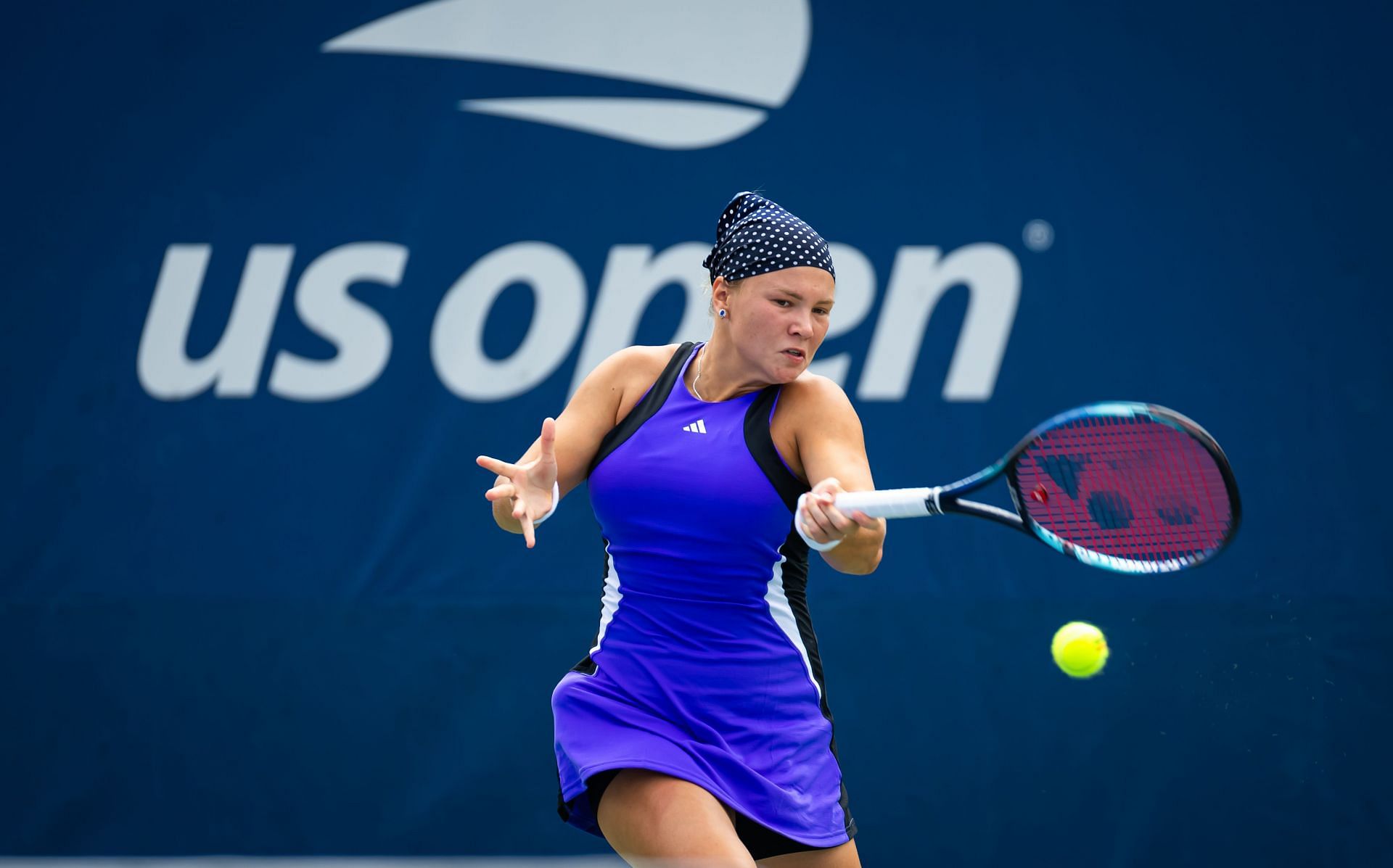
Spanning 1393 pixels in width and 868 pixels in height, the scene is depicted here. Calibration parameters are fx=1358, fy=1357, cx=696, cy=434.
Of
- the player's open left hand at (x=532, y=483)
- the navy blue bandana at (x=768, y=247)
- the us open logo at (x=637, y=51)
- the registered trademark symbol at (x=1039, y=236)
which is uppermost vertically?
the us open logo at (x=637, y=51)

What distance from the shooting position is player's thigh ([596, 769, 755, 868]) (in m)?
2.53

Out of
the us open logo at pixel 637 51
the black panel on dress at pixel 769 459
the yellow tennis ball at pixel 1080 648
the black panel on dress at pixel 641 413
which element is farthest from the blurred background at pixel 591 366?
the black panel on dress at pixel 769 459

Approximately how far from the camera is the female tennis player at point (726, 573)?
2.73 m

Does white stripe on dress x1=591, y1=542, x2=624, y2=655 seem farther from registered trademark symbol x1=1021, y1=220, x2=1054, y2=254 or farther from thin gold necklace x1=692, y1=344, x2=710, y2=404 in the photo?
registered trademark symbol x1=1021, y1=220, x2=1054, y2=254

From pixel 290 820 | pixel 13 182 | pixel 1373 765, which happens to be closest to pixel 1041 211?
pixel 1373 765

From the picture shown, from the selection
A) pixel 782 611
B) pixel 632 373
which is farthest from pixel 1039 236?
pixel 782 611

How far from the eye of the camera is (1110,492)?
107 inches

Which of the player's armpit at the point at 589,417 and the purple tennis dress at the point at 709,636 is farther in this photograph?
the player's armpit at the point at 589,417

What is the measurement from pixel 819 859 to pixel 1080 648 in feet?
6.81

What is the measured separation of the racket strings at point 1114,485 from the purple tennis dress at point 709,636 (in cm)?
49

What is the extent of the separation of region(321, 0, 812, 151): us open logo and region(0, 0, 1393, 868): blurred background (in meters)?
0.02

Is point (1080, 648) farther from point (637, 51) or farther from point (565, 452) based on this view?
point (637, 51)

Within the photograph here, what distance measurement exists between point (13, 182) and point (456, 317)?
185cm

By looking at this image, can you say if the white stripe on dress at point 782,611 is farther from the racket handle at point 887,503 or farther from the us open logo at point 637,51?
the us open logo at point 637,51
